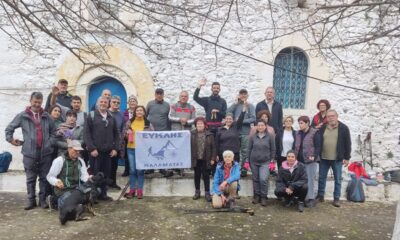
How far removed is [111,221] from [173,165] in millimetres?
1828

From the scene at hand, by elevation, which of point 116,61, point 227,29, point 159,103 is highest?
point 227,29

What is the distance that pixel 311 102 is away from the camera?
930 centimetres

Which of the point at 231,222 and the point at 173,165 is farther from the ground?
the point at 173,165

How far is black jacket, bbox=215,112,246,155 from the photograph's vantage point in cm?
723

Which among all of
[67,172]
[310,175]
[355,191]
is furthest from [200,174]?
[355,191]

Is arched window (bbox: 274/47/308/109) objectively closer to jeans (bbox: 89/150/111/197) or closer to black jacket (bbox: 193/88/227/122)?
black jacket (bbox: 193/88/227/122)

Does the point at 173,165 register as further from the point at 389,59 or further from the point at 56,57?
the point at 389,59

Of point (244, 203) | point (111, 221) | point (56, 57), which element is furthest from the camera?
point (56, 57)

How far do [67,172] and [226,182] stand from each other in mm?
2693

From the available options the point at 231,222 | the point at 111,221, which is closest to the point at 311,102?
the point at 231,222

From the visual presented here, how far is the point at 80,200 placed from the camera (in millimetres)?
6141

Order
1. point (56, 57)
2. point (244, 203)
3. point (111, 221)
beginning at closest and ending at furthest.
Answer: point (111, 221)
point (244, 203)
point (56, 57)

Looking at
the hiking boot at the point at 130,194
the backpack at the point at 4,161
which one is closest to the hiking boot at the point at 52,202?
the hiking boot at the point at 130,194

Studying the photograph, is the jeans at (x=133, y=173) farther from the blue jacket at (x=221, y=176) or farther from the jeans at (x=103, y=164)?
the blue jacket at (x=221, y=176)
